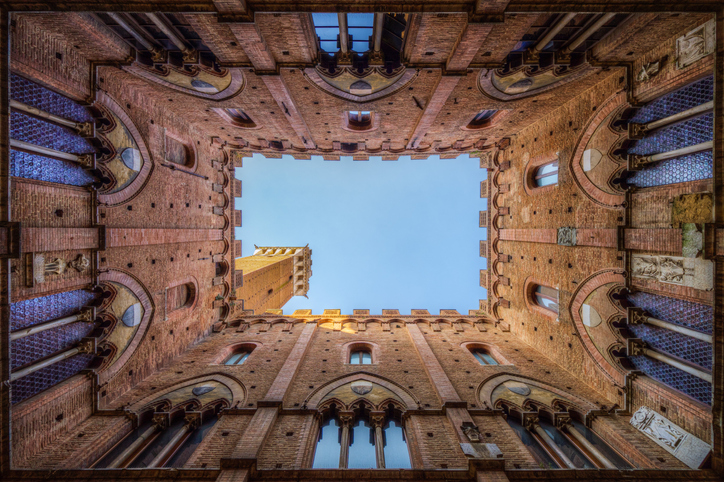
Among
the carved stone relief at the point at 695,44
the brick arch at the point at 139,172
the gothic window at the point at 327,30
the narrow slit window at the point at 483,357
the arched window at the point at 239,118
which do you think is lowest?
the narrow slit window at the point at 483,357

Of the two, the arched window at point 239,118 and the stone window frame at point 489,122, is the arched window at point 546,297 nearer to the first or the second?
the stone window frame at point 489,122

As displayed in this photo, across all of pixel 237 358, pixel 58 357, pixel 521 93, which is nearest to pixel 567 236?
pixel 521 93

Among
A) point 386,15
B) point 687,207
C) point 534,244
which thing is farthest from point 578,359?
point 386,15

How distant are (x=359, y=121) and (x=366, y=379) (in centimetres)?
1326

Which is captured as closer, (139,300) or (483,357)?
(139,300)

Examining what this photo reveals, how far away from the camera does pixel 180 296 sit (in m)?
14.8

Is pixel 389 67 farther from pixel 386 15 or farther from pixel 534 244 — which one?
pixel 534 244

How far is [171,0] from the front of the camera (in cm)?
718

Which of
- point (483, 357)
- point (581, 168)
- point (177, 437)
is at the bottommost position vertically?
point (177, 437)

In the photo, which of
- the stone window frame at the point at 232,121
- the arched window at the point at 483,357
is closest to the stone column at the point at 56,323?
the stone window frame at the point at 232,121

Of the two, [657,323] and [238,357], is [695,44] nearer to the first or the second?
[657,323]

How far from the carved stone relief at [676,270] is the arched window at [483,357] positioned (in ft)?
24.0

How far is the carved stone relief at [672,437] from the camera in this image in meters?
7.48

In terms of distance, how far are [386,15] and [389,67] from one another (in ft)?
5.32
